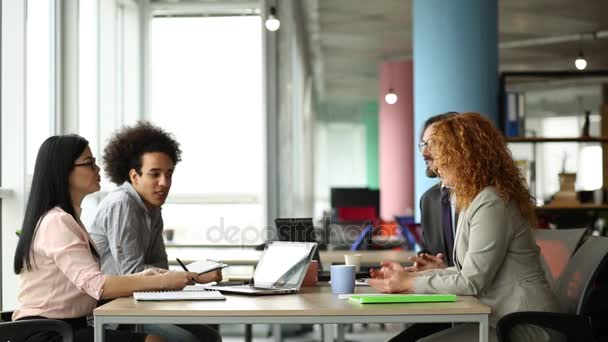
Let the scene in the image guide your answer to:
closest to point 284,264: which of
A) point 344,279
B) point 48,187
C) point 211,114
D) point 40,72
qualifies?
point 344,279

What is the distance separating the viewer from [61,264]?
300 cm

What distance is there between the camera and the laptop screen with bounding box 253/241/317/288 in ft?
10.6

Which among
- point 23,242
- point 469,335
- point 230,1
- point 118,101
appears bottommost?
point 469,335

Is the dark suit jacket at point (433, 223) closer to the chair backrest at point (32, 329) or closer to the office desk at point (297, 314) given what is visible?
the office desk at point (297, 314)

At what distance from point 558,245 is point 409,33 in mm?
10669

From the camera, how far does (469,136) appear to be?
3.05m

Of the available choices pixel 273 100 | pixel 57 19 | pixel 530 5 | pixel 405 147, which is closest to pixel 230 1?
pixel 273 100

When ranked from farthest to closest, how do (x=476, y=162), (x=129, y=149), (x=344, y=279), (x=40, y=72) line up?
1. (x=40, y=72)
2. (x=129, y=149)
3. (x=344, y=279)
4. (x=476, y=162)

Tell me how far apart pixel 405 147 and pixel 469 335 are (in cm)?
1385

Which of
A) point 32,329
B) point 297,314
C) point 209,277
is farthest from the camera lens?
point 209,277

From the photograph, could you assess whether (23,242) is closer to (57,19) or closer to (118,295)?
(118,295)

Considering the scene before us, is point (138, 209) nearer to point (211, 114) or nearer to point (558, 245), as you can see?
point (558, 245)

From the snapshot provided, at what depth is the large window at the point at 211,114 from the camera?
8.34 m

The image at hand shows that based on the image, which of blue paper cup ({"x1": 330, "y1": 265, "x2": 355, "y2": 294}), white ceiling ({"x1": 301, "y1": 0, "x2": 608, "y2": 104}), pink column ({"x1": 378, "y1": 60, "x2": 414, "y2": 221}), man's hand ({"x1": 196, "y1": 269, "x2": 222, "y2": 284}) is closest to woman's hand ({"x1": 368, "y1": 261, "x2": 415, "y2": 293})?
blue paper cup ({"x1": 330, "y1": 265, "x2": 355, "y2": 294})
